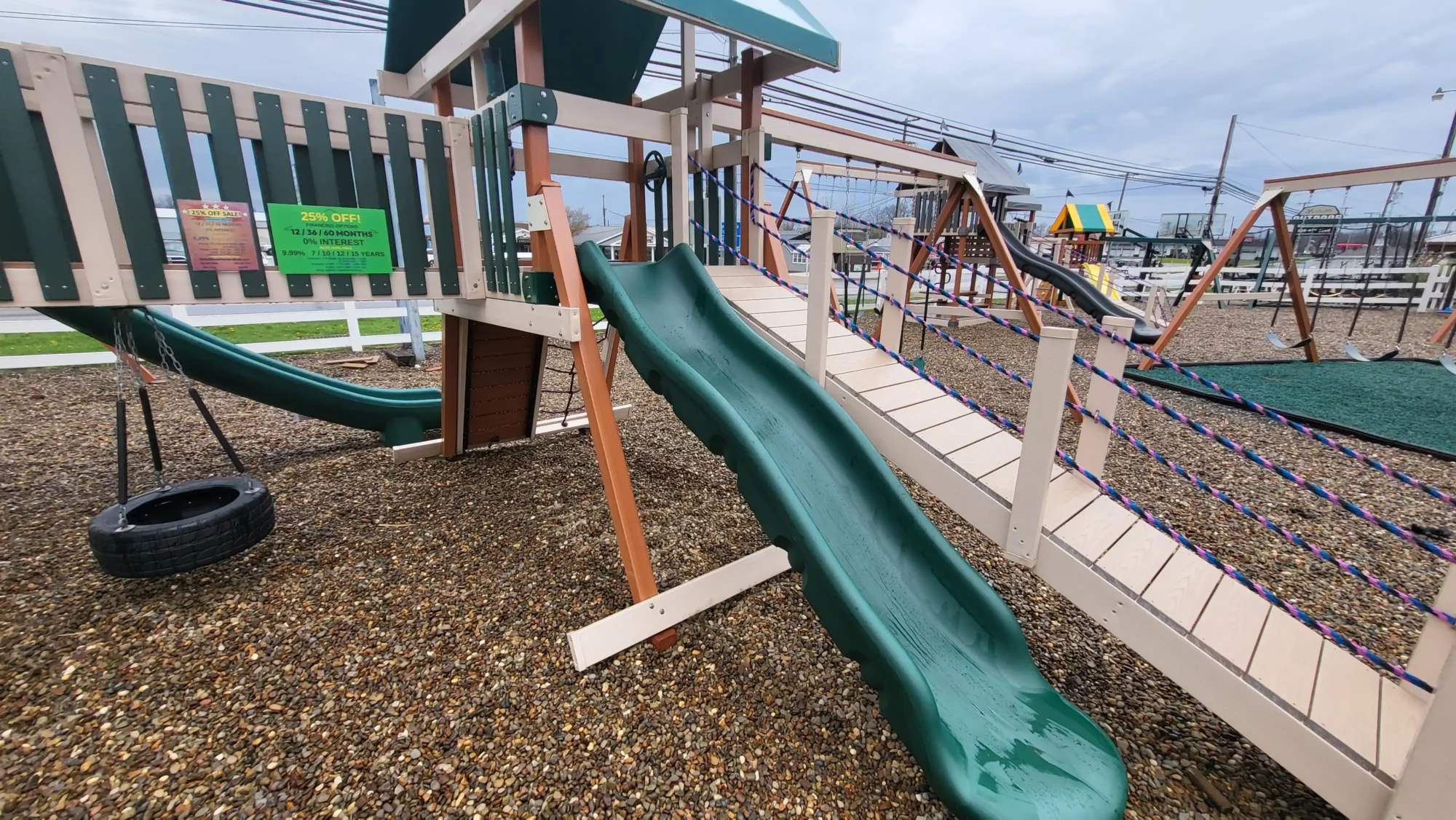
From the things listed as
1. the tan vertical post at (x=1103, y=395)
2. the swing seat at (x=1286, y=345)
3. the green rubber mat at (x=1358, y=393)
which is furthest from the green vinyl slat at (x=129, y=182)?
the swing seat at (x=1286, y=345)

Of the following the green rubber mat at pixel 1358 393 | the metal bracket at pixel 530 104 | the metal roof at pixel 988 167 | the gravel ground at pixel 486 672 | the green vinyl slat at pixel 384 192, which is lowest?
the gravel ground at pixel 486 672

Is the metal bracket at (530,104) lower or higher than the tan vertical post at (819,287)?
higher

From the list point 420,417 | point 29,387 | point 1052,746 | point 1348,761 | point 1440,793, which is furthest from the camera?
point 29,387

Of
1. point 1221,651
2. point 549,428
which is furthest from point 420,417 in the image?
point 1221,651

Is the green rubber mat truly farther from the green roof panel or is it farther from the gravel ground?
the green roof panel

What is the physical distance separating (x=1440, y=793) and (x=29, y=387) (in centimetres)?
1034

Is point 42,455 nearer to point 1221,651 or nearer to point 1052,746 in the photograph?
point 1052,746

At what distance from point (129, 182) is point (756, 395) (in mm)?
2579

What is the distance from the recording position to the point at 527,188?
102 inches

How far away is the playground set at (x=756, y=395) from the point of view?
1623 mm

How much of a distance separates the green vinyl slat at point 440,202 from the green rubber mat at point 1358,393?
19.6ft

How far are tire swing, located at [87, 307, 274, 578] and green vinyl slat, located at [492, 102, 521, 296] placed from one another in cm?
138

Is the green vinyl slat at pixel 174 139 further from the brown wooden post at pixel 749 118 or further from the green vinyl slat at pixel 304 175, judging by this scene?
the brown wooden post at pixel 749 118

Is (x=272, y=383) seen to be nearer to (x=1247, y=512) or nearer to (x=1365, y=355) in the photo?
(x=1247, y=512)
